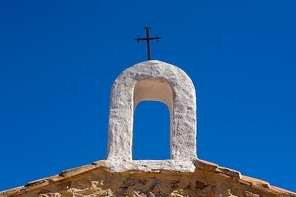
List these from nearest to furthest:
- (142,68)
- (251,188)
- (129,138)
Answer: (251,188)
(129,138)
(142,68)

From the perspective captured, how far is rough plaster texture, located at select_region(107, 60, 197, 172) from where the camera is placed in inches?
214

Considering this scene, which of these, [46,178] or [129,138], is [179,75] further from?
[46,178]

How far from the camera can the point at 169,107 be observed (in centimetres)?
628

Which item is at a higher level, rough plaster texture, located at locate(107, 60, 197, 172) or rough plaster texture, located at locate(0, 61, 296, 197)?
rough plaster texture, located at locate(107, 60, 197, 172)

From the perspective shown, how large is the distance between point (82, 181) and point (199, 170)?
4.03ft

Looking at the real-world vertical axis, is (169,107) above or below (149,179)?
above

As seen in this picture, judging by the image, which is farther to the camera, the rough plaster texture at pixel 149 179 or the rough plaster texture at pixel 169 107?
the rough plaster texture at pixel 169 107

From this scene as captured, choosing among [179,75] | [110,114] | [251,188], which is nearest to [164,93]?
[179,75]

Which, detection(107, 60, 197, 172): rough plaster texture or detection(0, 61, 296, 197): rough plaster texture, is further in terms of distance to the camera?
detection(107, 60, 197, 172): rough plaster texture

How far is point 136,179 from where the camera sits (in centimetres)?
536

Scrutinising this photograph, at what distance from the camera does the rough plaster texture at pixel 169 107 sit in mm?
5426

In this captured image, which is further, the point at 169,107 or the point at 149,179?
the point at 169,107

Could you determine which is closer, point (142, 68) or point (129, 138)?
point (129, 138)

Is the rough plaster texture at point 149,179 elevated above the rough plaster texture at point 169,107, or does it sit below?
below
